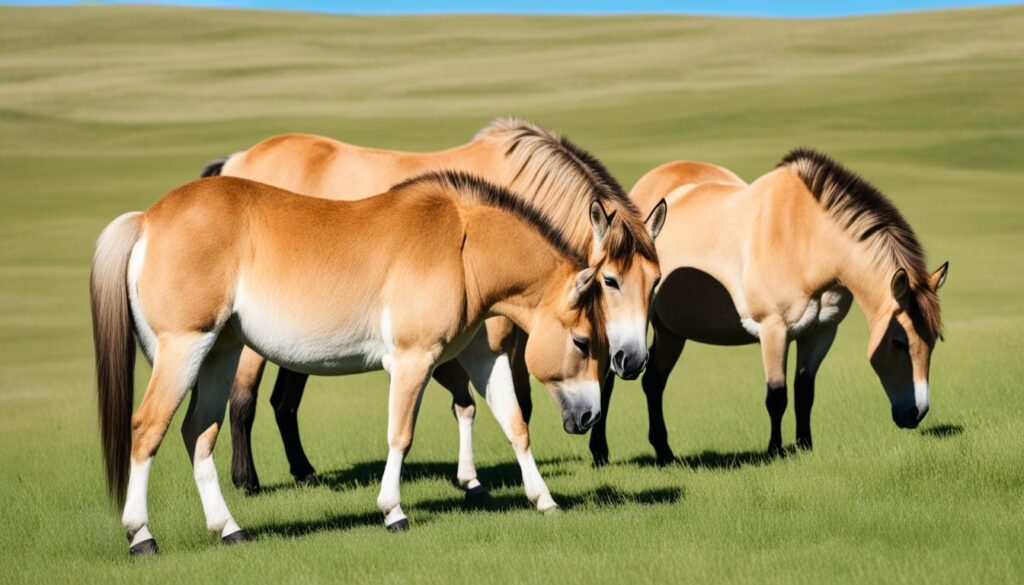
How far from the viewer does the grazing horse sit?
8836 millimetres

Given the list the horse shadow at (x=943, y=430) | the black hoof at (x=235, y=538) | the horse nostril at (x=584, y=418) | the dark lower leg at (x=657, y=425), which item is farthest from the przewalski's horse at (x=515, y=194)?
the horse shadow at (x=943, y=430)

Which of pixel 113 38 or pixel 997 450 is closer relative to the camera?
pixel 997 450

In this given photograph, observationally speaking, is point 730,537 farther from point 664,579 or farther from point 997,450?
point 997,450

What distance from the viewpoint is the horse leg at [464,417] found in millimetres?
8305

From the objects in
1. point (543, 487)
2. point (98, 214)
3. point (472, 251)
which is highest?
point (472, 251)

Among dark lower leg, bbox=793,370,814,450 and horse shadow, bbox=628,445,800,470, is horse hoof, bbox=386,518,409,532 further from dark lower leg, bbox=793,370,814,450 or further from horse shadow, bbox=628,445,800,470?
dark lower leg, bbox=793,370,814,450

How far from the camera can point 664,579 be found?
577 centimetres

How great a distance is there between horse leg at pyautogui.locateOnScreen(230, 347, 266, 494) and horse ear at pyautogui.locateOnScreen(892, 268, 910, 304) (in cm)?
470

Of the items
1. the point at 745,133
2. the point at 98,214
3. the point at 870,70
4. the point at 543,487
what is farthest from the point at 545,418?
the point at 870,70

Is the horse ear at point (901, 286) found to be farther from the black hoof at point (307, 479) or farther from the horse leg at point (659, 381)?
the black hoof at point (307, 479)

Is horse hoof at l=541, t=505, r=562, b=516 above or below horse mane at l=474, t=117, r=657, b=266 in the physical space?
below

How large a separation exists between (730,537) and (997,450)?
2.44m

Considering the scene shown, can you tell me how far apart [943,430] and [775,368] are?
4.79ft

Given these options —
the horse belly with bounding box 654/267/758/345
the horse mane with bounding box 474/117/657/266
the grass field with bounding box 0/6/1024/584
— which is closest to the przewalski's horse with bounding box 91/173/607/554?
the horse mane with bounding box 474/117/657/266
